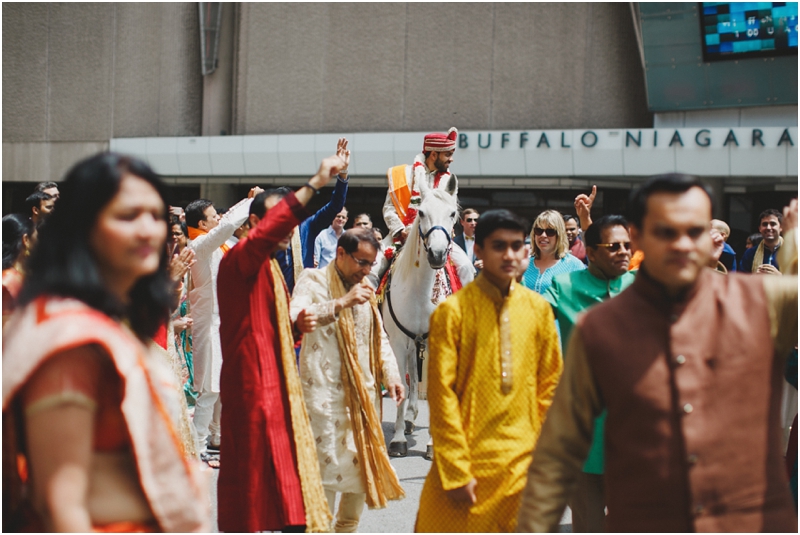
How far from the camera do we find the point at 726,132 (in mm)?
18594

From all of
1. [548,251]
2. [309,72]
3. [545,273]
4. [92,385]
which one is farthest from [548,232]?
[309,72]

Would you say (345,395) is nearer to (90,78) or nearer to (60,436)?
(60,436)

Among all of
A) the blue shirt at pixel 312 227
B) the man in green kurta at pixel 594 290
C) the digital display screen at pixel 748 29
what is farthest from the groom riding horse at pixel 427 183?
the digital display screen at pixel 748 29

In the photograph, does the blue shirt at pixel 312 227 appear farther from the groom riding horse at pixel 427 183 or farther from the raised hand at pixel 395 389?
the raised hand at pixel 395 389

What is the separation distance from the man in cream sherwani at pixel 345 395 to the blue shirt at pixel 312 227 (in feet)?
3.02

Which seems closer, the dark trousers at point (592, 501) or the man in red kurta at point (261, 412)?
the man in red kurta at point (261, 412)

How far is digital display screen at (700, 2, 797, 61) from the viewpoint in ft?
58.7

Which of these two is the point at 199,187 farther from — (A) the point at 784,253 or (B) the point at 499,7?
(A) the point at 784,253

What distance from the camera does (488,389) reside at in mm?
3500

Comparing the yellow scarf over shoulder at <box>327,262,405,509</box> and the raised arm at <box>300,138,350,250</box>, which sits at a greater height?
the raised arm at <box>300,138,350,250</box>

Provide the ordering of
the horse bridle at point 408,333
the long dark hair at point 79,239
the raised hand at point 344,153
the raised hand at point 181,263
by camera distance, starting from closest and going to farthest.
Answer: the long dark hair at point 79,239, the raised hand at point 344,153, the raised hand at point 181,263, the horse bridle at point 408,333

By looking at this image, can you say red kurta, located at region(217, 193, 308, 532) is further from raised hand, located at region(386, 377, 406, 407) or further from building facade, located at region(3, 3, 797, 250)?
building facade, located at region(3, 3, 797, 250)

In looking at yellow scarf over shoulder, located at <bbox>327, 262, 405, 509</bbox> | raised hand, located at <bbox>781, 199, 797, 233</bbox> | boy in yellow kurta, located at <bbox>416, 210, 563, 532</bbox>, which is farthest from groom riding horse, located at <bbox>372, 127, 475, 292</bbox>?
raised hand, located at <bbox>781, 199, 797, 233</bbox>

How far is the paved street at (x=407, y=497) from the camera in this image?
524cm
